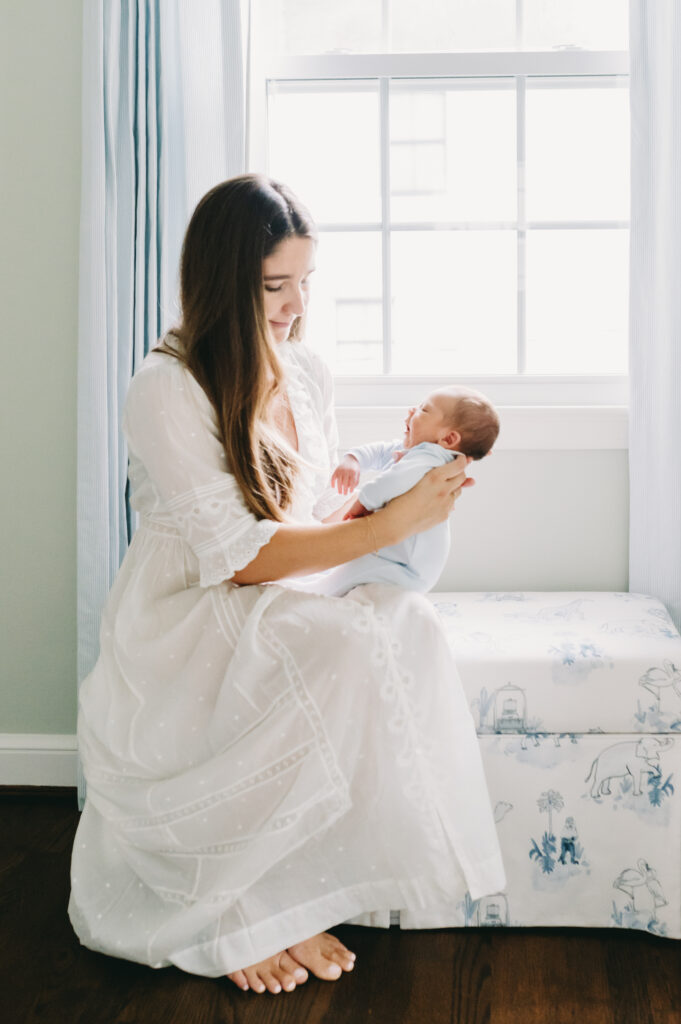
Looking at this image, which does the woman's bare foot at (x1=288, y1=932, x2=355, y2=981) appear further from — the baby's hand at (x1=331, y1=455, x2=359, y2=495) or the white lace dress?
the baby's hand at (x1=331, y1=455, x2=359, y2=495)

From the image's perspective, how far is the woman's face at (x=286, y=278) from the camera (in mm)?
1607

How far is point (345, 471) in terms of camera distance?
5.91 ft

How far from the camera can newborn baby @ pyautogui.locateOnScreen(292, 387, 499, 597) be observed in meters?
1.61

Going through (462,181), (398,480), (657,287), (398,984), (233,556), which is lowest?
(398,984)

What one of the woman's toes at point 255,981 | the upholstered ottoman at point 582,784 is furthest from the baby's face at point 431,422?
the woman's toes at point 255,981

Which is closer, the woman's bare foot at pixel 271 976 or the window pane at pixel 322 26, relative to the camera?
the woman's bare foot at pixel 271 976

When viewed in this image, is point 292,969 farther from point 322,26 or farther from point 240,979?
point 322,26

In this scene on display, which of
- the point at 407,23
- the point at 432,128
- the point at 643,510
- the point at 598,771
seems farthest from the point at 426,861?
the point at 407,23

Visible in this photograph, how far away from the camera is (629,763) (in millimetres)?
1646

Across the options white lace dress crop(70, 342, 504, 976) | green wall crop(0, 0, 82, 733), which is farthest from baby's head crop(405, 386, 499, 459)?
green wall crop(0, 0, 82, 733)

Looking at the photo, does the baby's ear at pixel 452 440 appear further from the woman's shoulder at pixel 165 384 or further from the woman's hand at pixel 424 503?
the woman's shoulder at pixel 165 384

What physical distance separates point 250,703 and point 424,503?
0.43m

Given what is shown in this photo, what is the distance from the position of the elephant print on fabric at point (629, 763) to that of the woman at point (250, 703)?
0.84ft

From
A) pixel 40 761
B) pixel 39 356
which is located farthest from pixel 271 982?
pixel 39 356
